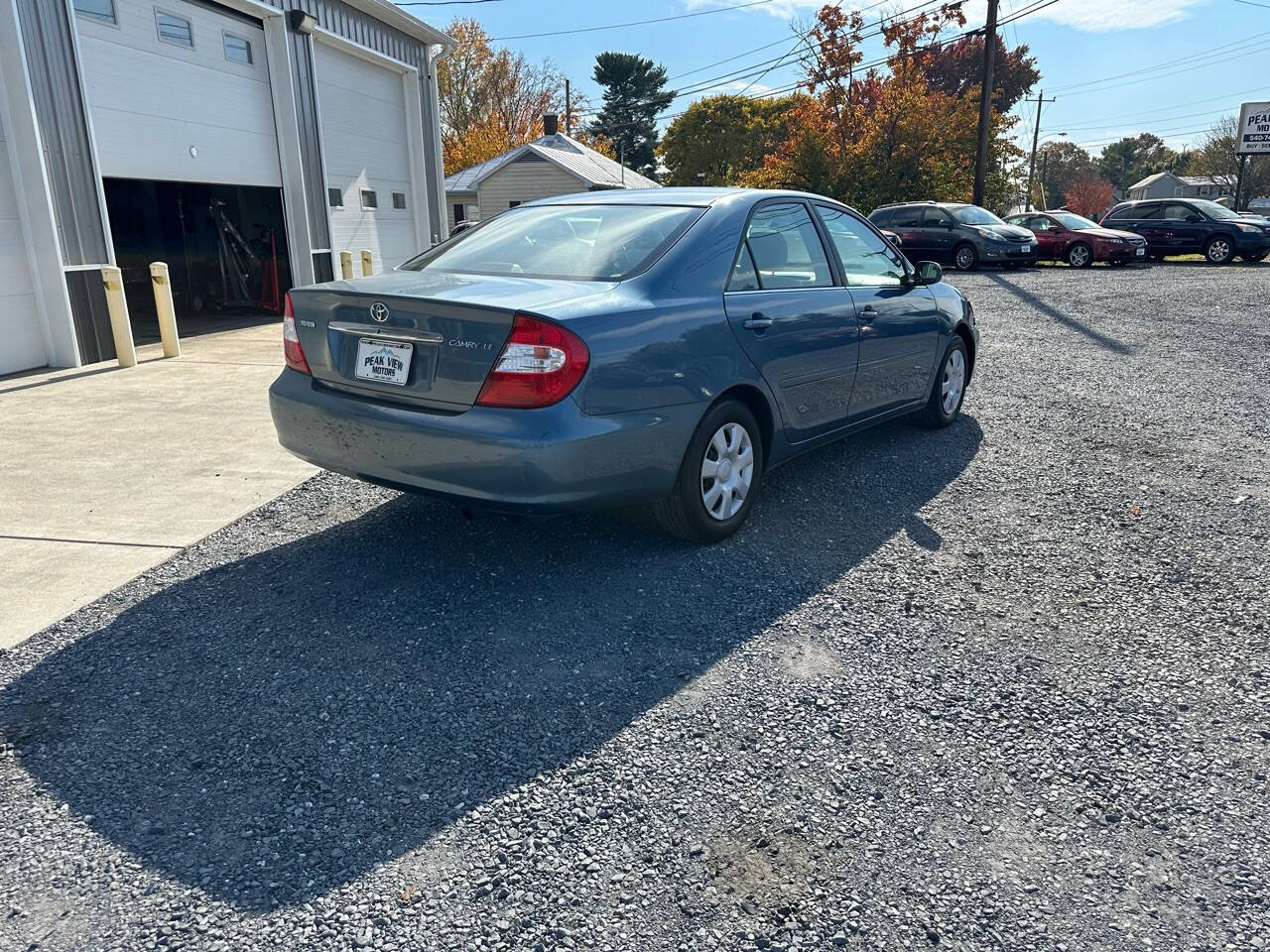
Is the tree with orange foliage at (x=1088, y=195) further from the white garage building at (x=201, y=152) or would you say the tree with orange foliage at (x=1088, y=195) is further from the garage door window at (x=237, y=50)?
the garage door window at (x=237, y=50)

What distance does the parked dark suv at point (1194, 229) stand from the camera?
2164 centimetres

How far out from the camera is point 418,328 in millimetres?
3594

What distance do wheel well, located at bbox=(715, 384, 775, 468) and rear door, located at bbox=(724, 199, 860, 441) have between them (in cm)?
8

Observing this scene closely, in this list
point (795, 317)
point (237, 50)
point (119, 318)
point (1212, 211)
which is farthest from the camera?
point (1212, 211)

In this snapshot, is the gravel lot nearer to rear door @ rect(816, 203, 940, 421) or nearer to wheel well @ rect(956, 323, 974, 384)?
rear door @ rect(816, 203, 940, 421)

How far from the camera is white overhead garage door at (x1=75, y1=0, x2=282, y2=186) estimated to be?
32.4 ft

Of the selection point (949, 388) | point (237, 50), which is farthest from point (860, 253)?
point (237, 50)

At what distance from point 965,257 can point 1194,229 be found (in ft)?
19.9

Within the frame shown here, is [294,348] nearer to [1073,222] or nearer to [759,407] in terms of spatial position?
[759,407]

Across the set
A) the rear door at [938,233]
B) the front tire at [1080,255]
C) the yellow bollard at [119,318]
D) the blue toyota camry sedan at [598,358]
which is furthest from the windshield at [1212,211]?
the yellow bollard at [119,318]

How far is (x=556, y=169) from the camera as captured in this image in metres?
36.7

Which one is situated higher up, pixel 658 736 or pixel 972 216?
pixel 972 216

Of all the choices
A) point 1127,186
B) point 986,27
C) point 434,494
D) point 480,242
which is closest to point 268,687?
point 434,494

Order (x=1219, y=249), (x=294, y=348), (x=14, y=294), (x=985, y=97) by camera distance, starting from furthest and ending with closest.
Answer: (x=985, y=97)
(x=1219, y=249)
(x=14, y=294)
(x=294, y=348)
